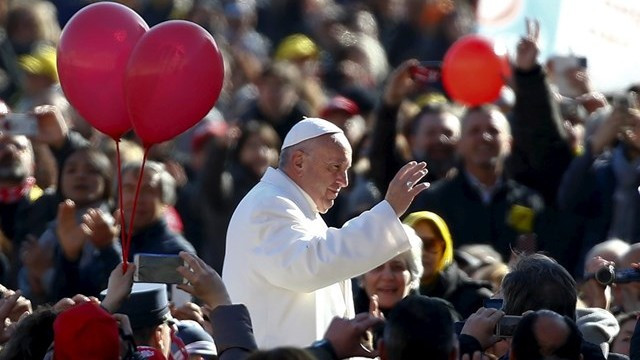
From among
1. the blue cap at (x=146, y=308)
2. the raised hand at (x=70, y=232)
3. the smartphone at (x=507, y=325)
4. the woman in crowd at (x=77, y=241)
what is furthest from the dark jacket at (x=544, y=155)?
the smartphone at (x=507, y=325)

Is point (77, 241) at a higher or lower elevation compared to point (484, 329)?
lower

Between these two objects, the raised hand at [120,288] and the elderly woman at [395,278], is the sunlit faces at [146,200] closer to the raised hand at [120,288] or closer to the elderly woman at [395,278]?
the elderly woman at [395,278]

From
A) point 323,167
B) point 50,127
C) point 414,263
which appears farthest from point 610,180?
point 50,127

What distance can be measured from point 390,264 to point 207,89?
3.83 feet

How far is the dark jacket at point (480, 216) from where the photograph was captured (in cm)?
992

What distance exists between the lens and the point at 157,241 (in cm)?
965

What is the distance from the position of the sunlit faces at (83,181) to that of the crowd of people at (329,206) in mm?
12

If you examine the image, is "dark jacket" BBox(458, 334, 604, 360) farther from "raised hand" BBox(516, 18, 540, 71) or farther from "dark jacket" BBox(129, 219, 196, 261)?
"raised hand" BBox(516, 18, 540, 71)

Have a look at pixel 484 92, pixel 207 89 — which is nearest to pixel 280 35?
pixel 484 92

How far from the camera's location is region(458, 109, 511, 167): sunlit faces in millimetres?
10039

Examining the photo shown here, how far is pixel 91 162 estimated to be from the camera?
10086mm

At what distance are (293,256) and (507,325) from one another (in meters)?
1.15

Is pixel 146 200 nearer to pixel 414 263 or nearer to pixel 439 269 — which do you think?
pixel 439 269

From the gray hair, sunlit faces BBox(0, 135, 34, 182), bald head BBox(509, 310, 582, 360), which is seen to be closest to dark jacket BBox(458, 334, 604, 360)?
bald head BBox(509, 310, 582, 360)
